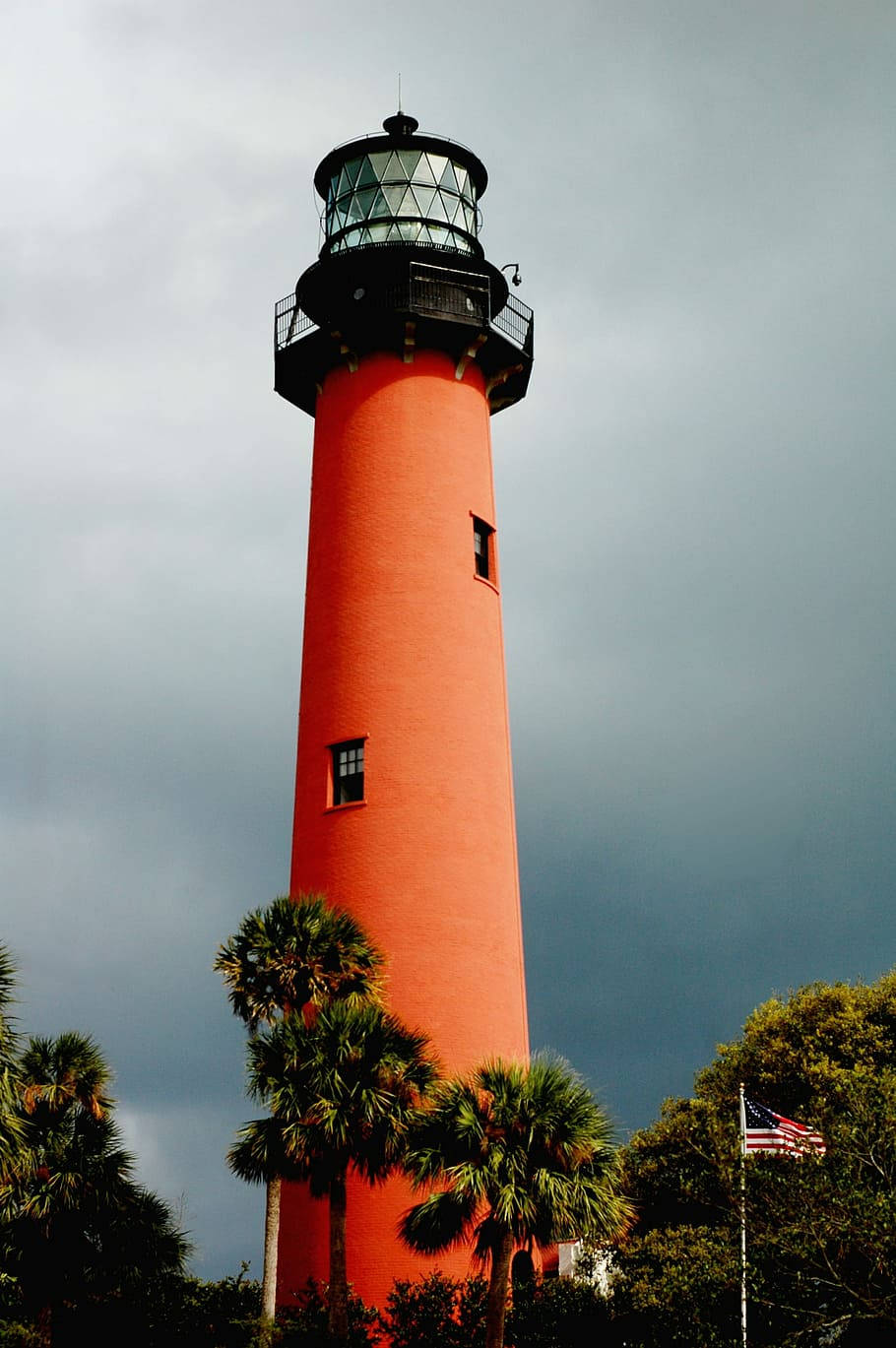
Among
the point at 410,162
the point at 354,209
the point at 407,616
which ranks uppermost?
the point at 410,162

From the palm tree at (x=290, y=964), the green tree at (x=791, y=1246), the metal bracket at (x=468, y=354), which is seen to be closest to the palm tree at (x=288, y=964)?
the palm tree at (x=290, y=964)

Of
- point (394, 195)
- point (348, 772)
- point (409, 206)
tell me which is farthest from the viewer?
point (394, 195)

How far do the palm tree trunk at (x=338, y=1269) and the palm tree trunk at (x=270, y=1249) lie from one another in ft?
5.39

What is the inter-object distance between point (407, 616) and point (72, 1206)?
13173 mm

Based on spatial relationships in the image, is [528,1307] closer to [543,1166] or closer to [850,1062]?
[543,1166]

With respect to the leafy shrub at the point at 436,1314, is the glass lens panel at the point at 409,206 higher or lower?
higher

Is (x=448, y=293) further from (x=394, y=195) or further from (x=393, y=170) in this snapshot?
(x=393, y=170)

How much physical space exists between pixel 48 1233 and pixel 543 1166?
9.14 metres

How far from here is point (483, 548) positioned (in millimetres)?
34250

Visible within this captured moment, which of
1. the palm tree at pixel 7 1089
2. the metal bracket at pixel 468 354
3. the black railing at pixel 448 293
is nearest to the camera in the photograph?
the palm tree at pixel 7 1089

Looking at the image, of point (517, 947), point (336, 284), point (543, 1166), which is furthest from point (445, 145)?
point (543, 1166)

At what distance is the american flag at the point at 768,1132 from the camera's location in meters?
24.2

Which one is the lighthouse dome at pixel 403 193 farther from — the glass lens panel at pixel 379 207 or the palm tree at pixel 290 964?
the palm tree at pixel 290 964

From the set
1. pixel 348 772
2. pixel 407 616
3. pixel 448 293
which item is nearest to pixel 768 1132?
pixel 348 772
